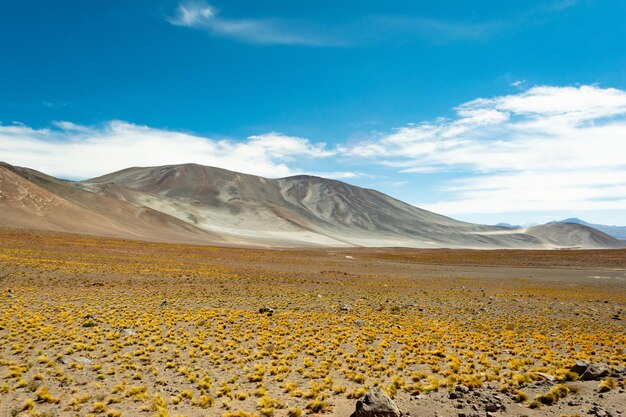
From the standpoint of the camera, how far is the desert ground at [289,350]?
9.59 meters

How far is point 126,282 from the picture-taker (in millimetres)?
32000

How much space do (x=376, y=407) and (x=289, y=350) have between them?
684 centimetres

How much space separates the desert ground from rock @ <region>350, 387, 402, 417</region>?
99cm

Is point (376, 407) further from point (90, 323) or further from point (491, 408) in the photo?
point (90, 323)

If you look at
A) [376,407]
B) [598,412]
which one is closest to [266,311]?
[376,407]

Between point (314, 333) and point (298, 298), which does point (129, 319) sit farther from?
point (298, 298)

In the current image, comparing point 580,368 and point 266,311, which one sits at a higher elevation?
point 580,368

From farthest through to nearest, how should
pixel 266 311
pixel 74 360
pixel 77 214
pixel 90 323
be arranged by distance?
pixel 77 214, pixel 266 311, pixel 90 323, pixel 74 360

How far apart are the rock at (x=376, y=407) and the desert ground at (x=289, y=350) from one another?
0.99 m

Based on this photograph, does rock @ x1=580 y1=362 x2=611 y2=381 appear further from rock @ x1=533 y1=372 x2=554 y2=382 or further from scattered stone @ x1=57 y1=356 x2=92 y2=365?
scattered stone @ x1=57 y1=356 x2=92 y2=365

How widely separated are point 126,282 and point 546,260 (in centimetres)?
7383

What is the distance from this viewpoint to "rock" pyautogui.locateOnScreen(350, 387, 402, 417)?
27.3 ft

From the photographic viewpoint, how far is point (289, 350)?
48.6 feet

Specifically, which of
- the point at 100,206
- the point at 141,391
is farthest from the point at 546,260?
the point at 100,206
